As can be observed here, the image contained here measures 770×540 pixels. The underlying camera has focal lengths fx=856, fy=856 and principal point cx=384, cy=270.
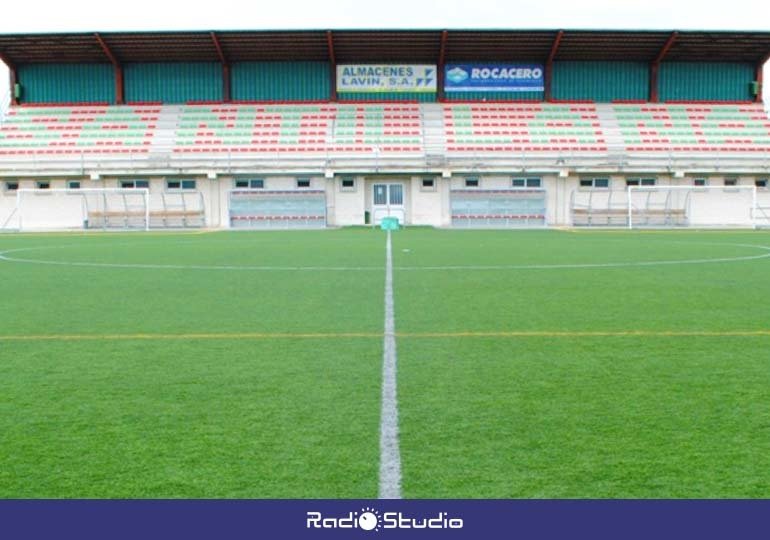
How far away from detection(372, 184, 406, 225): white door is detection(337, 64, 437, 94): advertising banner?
6618 mm

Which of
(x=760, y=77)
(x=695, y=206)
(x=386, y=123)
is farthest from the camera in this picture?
(x=760, y=77)

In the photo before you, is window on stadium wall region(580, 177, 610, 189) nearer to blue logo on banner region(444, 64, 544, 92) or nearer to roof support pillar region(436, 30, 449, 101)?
blue logo on banner region(444, 64, 544, 92)

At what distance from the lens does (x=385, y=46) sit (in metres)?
45.8

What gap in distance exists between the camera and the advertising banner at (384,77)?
156 ft

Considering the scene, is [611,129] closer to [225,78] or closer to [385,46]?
[385,46]

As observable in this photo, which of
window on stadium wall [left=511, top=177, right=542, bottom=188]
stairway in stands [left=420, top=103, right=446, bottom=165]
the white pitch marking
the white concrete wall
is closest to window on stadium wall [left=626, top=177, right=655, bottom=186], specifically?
the white concrete wall

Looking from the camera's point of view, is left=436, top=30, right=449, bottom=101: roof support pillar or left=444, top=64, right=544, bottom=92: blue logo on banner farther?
left=444, top=64, right=544, bottom=92: blue logo on banner

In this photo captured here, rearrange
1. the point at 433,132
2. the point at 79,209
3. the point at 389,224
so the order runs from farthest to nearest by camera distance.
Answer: the point at 433,132 → the point at 79,209 → the point at 389,224

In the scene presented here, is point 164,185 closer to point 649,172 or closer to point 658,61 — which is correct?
point 649,172

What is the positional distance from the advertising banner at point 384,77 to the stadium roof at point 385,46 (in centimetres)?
49

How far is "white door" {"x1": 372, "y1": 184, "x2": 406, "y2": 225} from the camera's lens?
4422cm

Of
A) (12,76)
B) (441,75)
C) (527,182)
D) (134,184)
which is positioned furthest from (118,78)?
(527,182)

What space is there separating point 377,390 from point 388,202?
3881 centimetres

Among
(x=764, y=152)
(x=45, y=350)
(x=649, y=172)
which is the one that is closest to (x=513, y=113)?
(x=649, y=172)
